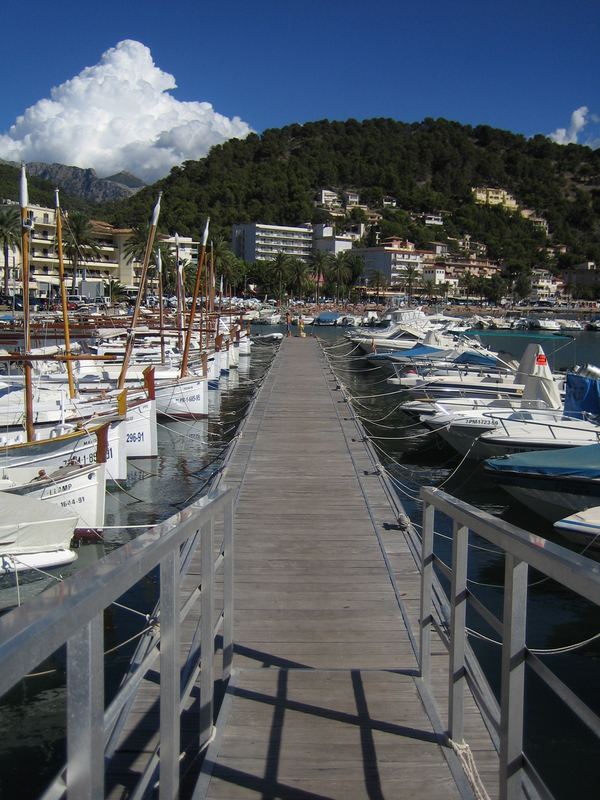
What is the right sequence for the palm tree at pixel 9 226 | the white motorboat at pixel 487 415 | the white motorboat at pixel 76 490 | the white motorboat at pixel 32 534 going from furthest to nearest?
the palm tree at pixel 9 226 < the white motorboat at pixel 487 415 < the white motorboat at pixel 76 490 < the white motorboat at pixel 32 534

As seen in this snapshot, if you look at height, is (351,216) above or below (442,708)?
above

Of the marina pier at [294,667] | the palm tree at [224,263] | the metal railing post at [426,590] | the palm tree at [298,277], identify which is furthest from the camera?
the palm tree at [298,277]

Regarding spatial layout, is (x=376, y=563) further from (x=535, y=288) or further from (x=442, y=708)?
(x=535, y=288)

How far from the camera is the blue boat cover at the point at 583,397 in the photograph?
59.3ft

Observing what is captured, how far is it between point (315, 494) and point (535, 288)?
159 meters

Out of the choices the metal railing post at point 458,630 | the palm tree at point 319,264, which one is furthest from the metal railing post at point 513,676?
the palm tree at point 319,264

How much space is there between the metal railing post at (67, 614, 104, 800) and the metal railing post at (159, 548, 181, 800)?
0.85 metres

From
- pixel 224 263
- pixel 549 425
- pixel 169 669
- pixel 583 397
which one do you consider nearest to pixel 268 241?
pixel 224 263

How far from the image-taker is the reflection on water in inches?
265

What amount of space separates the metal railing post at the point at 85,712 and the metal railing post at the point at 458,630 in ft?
6.88

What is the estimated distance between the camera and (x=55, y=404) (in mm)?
18875

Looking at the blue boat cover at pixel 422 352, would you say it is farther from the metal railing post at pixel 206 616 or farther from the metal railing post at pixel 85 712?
the metal railing post at pixel 85 712

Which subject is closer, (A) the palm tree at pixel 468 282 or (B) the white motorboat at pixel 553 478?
(B) the white motorboat at pixel 553 478

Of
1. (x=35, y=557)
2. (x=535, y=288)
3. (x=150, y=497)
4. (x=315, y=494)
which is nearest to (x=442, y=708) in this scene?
(x=315, y=494)
